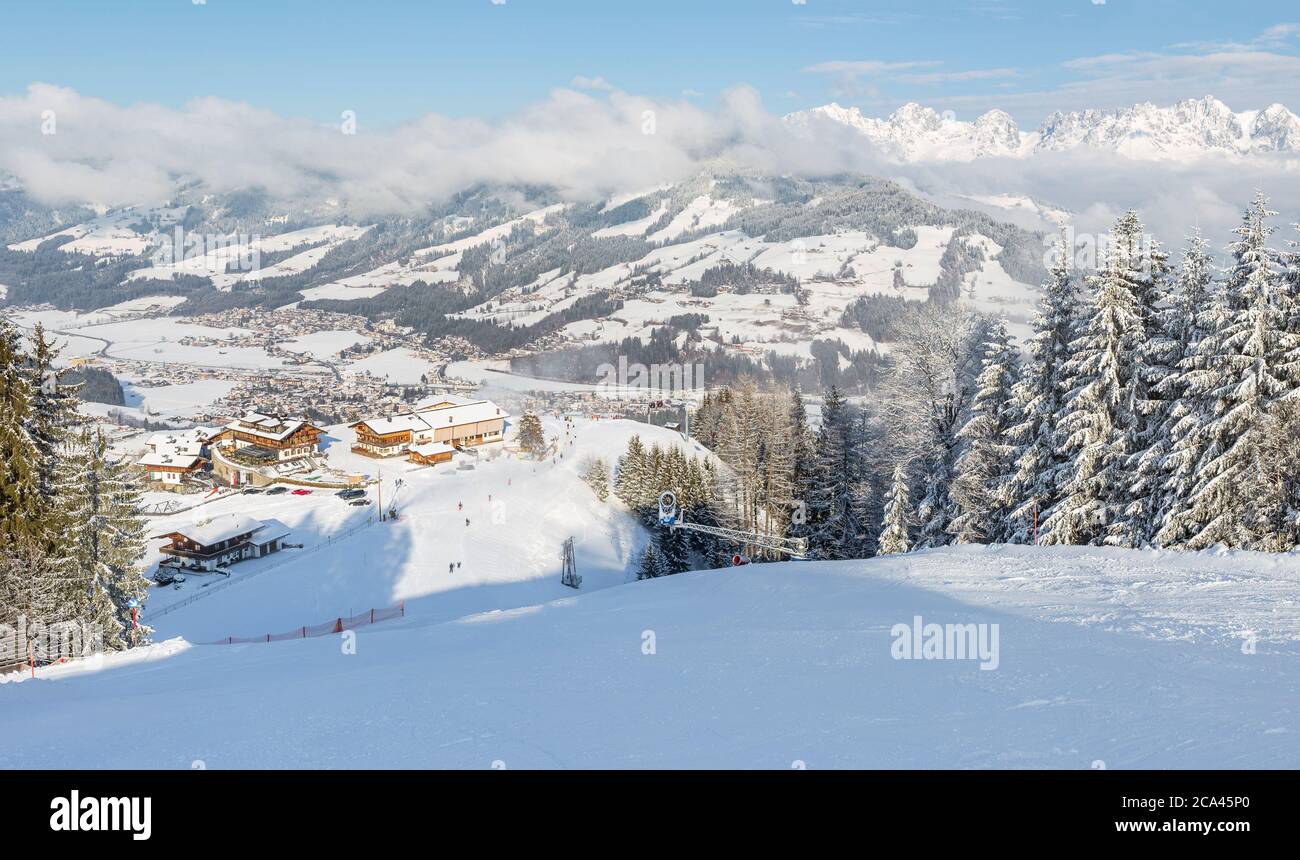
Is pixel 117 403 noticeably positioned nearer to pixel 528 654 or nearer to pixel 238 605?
pixel 238 605

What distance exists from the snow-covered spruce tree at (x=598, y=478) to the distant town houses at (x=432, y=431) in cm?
2235

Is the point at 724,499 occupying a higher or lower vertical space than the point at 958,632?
lower

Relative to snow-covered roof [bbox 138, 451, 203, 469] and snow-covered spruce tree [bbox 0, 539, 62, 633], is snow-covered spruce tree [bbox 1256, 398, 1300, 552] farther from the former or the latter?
snow-covered roof [bbox 138, 451, 203, 469]

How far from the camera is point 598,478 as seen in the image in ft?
201

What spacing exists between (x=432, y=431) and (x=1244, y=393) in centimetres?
7608

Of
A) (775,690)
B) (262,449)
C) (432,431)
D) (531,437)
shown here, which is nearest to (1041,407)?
(775,690)

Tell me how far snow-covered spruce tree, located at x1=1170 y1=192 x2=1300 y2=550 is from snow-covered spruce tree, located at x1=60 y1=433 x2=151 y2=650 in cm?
2918

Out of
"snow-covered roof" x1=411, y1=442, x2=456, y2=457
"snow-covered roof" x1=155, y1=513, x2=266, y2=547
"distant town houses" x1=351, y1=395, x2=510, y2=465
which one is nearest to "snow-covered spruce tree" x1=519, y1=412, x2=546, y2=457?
"snow-covered roof" x1=411, y1=442, x2=456, y2=457

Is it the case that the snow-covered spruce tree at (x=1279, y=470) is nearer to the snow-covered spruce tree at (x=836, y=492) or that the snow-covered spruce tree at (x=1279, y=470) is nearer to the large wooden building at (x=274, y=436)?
the snow-covered spruce tree at (x=836, y=492)
